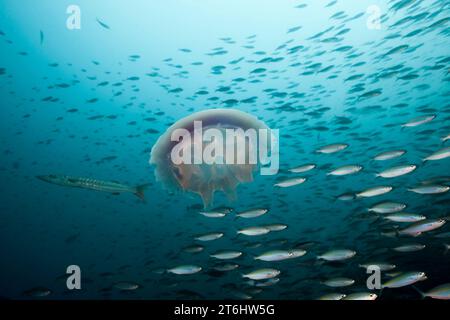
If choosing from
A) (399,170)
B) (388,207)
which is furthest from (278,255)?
(399,170)

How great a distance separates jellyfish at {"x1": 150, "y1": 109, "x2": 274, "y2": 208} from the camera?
15.8 feet

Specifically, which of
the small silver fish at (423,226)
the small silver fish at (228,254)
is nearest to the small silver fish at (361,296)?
the small silver fish at (423,226)

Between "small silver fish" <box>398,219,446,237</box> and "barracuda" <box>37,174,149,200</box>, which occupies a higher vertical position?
"barracuda" <box>37,174,149,200</box>

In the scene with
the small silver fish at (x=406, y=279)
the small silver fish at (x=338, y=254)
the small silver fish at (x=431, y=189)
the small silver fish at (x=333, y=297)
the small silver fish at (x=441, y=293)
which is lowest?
the small silver fish at (x=333, y=297)

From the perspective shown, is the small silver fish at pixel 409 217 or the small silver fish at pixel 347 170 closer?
the small silver fish at pixel 409 217

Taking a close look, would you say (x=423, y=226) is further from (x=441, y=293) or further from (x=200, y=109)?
(x=200, y=109)

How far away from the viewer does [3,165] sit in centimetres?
2506

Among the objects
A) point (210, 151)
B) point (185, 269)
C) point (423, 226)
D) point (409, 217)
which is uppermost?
point (210, 151)

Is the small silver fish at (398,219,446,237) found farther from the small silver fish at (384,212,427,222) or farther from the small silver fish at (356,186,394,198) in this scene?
the small silver fish at (356,186,394,198)

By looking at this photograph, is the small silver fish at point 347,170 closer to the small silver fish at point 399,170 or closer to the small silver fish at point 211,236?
the small silver fish at point 399,170

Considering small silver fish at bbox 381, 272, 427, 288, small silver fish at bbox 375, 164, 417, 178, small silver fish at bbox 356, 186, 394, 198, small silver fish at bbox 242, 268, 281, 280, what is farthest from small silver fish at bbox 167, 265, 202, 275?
small silver fish at bbox 375, 164, 417, 178

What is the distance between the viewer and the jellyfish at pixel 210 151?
4812 mm

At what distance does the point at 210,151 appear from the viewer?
16.4ft
